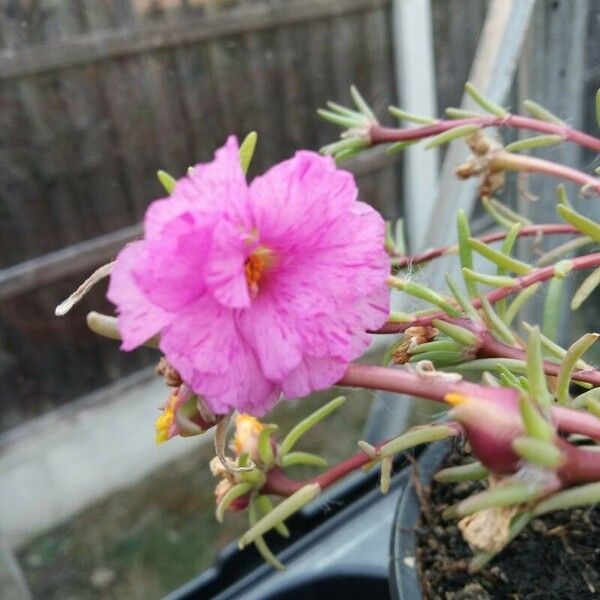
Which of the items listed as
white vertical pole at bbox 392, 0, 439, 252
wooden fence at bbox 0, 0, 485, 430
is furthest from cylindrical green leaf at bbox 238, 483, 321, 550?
white vertical pole at bbox 392, 0, 439, 252

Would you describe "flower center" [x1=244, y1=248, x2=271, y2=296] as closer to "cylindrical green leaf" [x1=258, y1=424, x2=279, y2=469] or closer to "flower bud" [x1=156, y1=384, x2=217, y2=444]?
"flower bud" [x1=156, y1=384, x2=217, y2=444]

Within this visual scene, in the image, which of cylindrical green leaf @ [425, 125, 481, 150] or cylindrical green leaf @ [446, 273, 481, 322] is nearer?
cylindrical green leaf @ [446, 273, 481, 322]

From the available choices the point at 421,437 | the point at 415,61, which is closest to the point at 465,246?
the point at 421,437

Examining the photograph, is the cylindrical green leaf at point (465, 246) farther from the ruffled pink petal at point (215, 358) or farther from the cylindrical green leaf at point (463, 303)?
the ruffled pink petal at point (215, 358)

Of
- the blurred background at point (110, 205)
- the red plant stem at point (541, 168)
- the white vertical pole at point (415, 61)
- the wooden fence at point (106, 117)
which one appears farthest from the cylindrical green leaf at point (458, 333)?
the white vertical pole at point (415, 61)

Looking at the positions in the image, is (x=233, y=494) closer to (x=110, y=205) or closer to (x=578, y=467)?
(x=578, y=467)

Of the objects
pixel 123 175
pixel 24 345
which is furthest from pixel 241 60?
pixel 24 345
